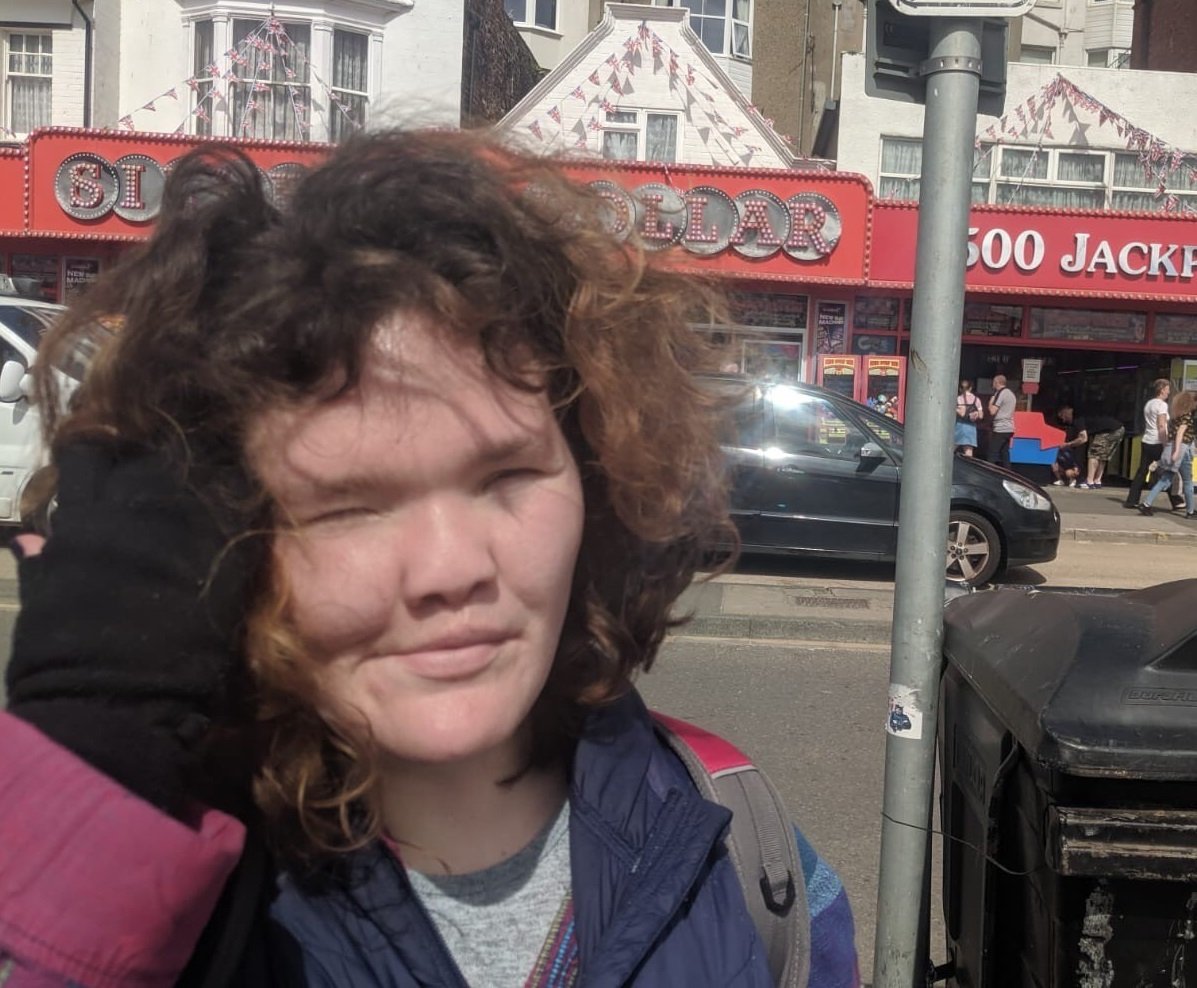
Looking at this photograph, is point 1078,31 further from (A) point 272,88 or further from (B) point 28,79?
(B) point 28,79

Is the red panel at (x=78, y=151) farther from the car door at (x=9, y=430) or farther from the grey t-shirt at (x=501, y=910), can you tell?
the grey t-shirt at (x=501, y=910)

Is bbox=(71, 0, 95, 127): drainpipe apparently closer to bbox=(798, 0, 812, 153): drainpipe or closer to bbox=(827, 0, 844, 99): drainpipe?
bbox=(798, 0, 812, 153): drainpipe

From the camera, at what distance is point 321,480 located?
101cm

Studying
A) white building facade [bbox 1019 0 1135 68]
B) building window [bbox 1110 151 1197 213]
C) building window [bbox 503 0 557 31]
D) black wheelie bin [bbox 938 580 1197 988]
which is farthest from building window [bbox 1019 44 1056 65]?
black wheelie bin [bbox 938 580 1197 988]

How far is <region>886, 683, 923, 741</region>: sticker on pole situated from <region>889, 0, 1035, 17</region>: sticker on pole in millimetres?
1281

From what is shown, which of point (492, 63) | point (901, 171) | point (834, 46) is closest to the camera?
point (901, 171)

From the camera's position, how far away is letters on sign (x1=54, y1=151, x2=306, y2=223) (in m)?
14.5

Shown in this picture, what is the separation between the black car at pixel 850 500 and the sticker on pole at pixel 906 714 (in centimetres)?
628

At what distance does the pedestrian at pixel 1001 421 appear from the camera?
15.5 m

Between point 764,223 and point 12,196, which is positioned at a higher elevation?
point 764,223

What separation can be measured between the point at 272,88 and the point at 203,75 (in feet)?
3.45

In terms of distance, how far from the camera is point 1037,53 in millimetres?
26562

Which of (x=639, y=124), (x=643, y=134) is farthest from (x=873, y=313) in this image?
(x=639, y=124)

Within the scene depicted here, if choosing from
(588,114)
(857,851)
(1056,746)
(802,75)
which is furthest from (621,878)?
(802,75)
